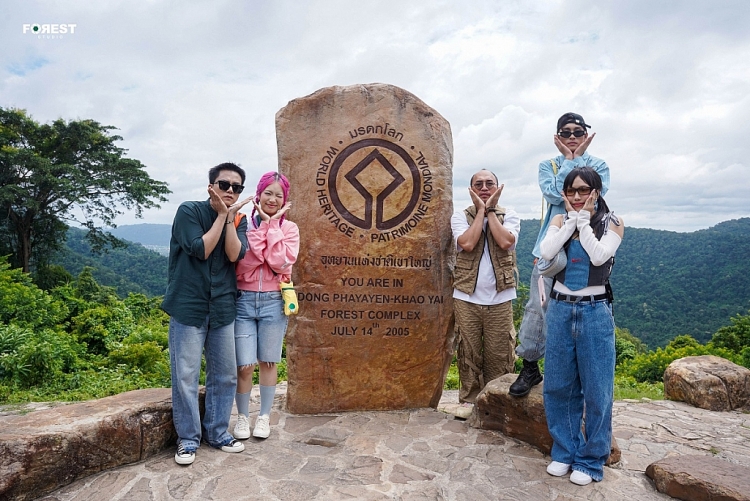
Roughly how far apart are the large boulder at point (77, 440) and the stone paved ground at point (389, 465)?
0.27 ft

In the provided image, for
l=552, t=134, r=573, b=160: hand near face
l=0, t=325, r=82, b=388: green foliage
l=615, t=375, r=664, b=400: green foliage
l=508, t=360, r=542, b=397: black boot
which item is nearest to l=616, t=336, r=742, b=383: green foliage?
l=615, t=375, r=664, b=400: green foliage

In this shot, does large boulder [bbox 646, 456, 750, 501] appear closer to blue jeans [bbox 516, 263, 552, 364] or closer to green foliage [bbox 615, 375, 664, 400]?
blue jeans [bbox 516, 263, 552, 364]

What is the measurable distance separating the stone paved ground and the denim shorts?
2.13ft

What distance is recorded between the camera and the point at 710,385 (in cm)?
522

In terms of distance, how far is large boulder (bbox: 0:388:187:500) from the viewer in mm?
2848

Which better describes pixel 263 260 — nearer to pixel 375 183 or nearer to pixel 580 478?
pixel 375 183

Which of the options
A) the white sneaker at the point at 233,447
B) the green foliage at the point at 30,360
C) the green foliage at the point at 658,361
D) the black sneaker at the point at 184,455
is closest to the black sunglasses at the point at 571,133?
the white sneaker at the point at 233,447

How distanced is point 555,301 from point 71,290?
1161cm

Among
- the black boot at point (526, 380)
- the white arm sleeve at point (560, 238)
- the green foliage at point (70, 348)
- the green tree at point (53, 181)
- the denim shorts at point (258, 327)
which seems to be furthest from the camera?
the green tree at point (53, 181)

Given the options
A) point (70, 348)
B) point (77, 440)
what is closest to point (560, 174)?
point (77, 440)

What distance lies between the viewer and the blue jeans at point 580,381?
10.0 feet

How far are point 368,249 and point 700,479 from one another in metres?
2.69

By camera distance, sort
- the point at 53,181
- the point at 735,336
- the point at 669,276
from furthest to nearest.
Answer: the point at 669,276
the point at 53,181
the point at 735,336

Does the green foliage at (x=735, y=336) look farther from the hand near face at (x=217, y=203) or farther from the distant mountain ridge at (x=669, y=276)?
the hand near face at (x=217, y=203)
